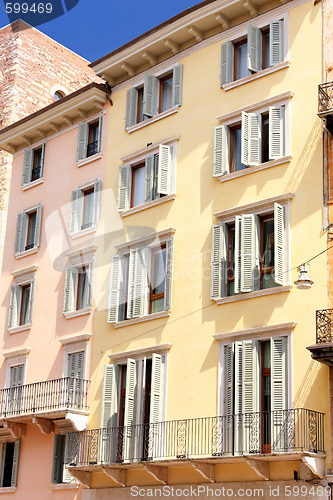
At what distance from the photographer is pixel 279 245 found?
21.3 metres

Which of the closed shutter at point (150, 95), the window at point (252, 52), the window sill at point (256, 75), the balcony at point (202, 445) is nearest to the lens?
the balcony at point (202, 445)

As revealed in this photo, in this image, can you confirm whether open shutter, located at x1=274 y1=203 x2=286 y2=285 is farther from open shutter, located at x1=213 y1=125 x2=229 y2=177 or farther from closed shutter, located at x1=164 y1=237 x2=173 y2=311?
closed shutter, located at x1=164 y1=237 x2=173 y2=311

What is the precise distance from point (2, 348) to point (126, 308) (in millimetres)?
6518

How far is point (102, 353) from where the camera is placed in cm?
2541

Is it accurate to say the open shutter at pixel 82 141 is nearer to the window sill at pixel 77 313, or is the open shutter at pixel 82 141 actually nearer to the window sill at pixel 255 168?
the window sill at pixel 77 313

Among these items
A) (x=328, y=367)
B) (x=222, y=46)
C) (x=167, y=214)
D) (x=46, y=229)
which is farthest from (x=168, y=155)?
(x=328, y=367)

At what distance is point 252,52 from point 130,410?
1076 cm

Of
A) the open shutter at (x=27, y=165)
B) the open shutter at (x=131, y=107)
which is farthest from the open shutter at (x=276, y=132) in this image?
the open shutter at (x=27, y=165)

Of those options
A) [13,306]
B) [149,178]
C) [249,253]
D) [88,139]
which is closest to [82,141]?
[88,139]

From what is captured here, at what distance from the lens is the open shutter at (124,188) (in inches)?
1041

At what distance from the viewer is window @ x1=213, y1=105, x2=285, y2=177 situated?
2250cm

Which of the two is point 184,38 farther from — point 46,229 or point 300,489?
point 300,489

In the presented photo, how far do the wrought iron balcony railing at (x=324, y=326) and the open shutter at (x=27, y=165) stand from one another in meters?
15.2

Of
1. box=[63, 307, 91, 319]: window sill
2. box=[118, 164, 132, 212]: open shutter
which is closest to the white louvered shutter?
box=[118, 164, 132, 212]: open shutter
